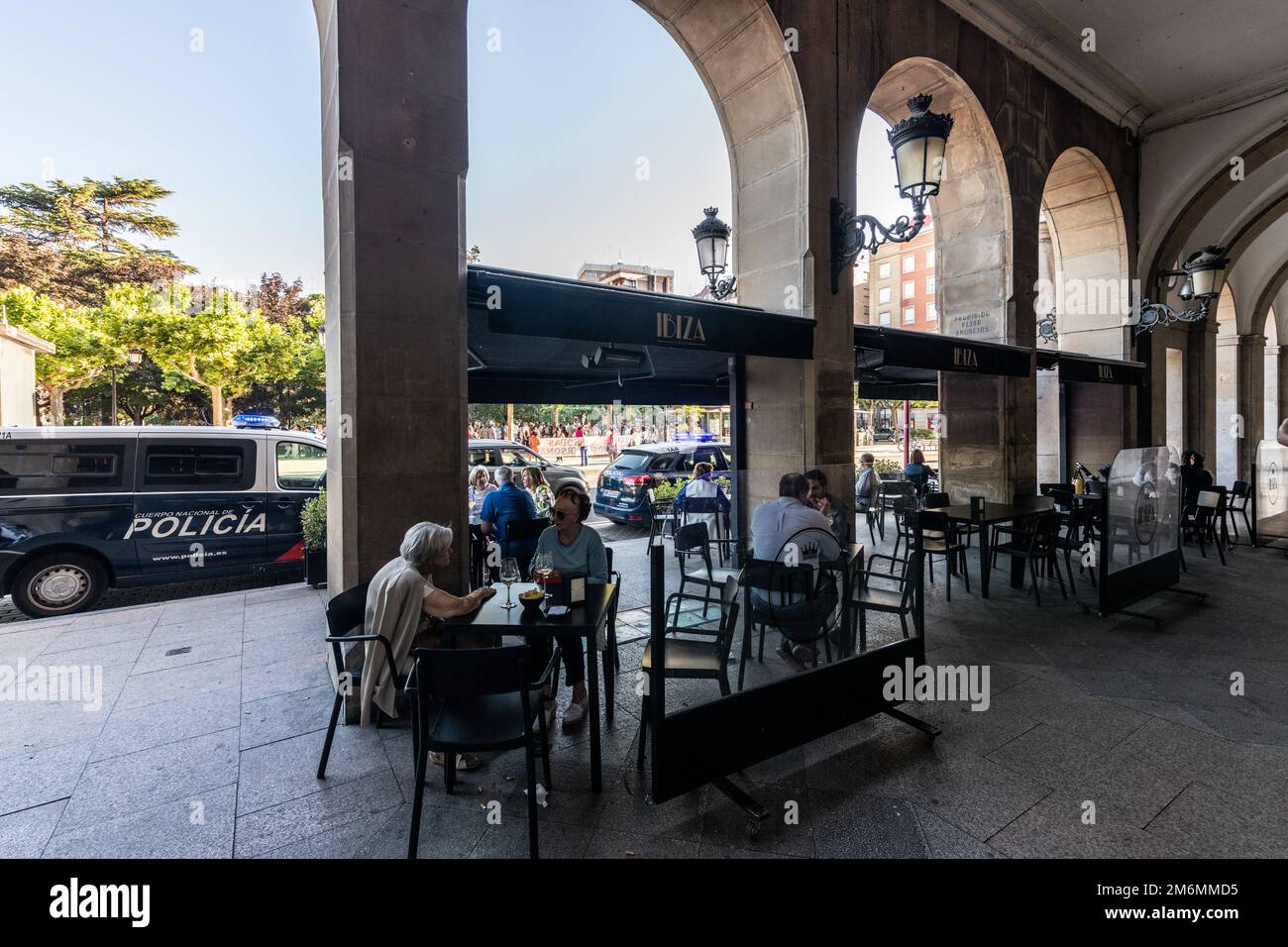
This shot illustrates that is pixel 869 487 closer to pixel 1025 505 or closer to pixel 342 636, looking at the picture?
pixel 1025 505

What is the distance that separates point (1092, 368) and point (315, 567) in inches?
498

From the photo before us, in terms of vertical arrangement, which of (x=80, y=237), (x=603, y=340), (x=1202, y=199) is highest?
(x=80, y=237)

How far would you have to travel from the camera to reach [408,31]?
405cm

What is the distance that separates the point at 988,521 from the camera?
6.61 meters

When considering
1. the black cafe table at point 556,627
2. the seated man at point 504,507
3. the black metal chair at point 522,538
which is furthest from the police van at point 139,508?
→ the black cafe table at point 556,627

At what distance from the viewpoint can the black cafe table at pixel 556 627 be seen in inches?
122

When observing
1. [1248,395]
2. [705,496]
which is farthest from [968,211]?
[1248,395]

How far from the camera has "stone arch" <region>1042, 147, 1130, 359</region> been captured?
37.1 feet

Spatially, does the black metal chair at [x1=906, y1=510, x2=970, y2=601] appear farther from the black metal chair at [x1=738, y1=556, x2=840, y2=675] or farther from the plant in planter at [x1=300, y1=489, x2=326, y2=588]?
the plant in planter at [x1=300, y1=489, x2=326, y2=588]

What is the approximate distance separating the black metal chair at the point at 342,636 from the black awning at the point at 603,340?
2.07 m
